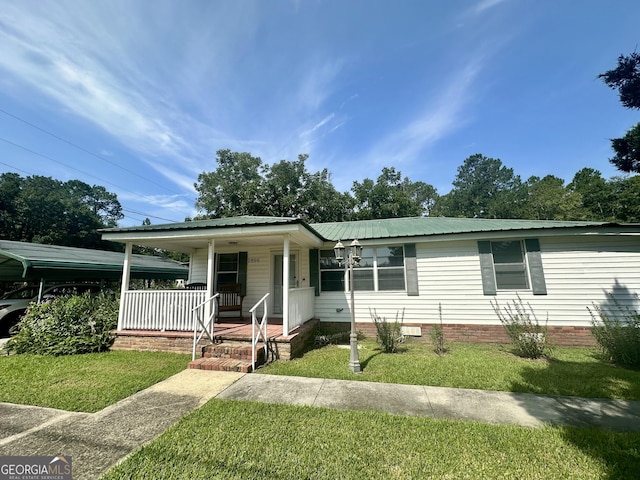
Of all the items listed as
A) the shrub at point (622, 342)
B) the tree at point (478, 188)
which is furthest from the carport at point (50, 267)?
the tree at point (478, 188)

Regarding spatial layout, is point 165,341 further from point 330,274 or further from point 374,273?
point 374,273

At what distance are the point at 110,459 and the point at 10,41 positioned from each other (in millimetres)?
12037

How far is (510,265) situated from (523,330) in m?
1.91

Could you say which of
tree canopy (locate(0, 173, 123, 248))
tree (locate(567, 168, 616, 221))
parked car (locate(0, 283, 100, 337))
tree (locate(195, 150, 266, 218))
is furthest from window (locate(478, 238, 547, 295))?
tree canopy (locate(0, 173, 123, 248))

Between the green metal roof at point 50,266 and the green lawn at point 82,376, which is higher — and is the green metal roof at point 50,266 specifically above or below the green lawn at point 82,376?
above

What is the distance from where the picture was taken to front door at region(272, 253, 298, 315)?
29.2 ft

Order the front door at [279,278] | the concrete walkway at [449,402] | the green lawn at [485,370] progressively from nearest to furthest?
the concrete walkway at [449,402]
the green lawn at [485,370]
the front door at [279,278]

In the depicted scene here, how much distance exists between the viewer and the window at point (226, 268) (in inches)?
366

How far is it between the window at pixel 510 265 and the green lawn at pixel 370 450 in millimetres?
5103

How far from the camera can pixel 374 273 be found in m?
8.27

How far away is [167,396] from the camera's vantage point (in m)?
3.87

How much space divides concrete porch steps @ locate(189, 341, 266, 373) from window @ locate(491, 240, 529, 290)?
6.89m

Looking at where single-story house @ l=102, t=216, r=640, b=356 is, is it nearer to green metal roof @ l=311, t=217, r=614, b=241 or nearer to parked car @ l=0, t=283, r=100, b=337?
green metal roof @ l=311, t=217, r=614, b=241

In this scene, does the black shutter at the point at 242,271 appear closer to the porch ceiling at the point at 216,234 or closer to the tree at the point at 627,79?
the porch ceiling at the point at 216,234
